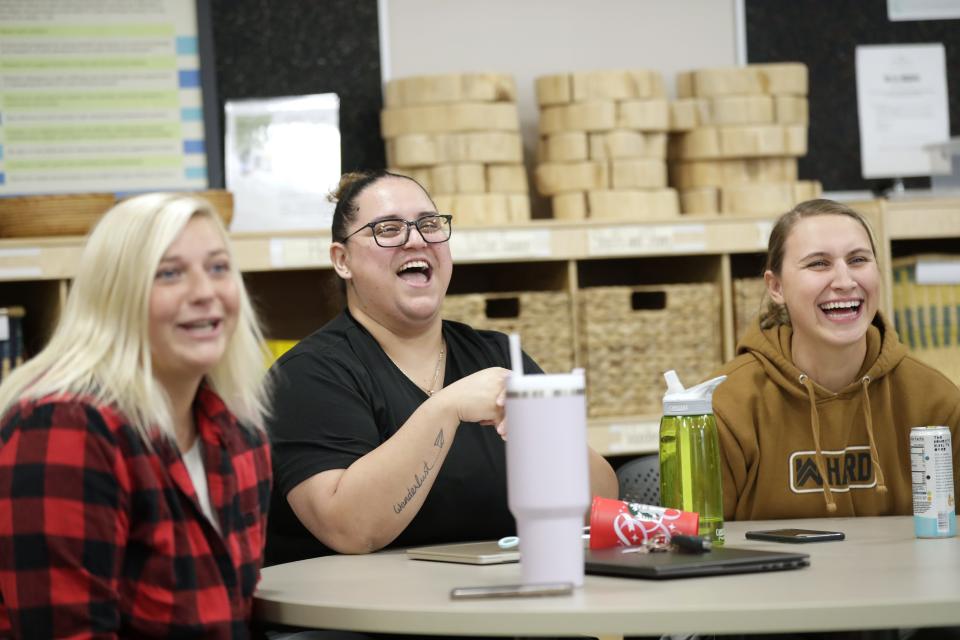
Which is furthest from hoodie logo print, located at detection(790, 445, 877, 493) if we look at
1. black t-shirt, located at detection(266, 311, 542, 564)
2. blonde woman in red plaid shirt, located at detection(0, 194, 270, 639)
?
blonde woman in red plaid shirt, located at detection(0, 194, 270, 639)

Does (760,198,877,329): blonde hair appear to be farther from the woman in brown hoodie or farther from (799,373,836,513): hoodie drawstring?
(799,373,836,513): hoodie drawstring

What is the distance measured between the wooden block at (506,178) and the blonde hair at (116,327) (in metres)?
1.93

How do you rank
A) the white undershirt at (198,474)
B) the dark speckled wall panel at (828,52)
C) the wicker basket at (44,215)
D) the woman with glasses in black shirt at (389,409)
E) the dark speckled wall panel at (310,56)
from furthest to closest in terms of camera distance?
1. the dark speckled wall panel at (828,52)
2. the dark speckled wall panel at (310,56)
3. the wicker basket at (44,215)
4. the woman with glasses in black shirt at (389,409)
5. the white undershirt at (198,474)

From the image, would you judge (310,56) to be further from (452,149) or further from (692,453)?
(692,453)

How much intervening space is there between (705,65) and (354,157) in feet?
3.57

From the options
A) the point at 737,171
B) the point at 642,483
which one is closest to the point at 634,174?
the point at 737,171

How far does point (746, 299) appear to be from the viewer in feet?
11.2

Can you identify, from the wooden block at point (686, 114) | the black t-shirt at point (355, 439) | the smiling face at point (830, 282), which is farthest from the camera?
the wooden block at point (686, 114)

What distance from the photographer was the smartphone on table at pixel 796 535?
1.80 m

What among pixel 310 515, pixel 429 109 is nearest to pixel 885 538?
pixel 310 515

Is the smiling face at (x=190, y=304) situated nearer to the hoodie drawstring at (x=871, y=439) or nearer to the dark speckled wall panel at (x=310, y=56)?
the hoodie drawstring at (x=871, y=439)

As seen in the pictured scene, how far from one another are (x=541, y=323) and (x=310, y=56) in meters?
1.05

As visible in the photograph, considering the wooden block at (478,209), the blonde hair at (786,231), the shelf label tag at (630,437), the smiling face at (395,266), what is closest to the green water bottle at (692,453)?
the smiling face at (395,266)

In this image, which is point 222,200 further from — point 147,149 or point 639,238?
point 639,238
